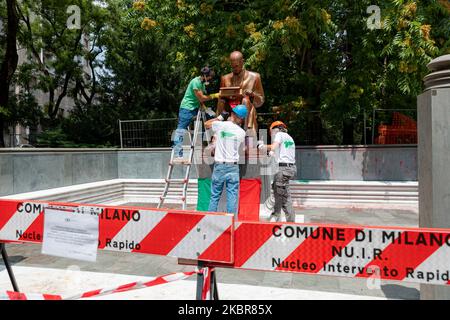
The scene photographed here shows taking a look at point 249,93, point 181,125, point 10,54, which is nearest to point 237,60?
point 249,93

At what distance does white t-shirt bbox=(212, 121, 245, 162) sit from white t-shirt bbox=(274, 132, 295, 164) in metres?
1.18

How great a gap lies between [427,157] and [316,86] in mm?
9292

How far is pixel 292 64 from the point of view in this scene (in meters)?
13.8

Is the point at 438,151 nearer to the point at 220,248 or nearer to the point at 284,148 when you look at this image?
the point at 220,248

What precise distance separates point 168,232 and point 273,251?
0.83 meters

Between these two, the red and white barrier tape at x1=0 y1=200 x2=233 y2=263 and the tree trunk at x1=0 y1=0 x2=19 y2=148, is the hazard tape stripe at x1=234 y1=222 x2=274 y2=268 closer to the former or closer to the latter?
the red and white barrier tape at x1=0 y1=200 x2=233 y2=263

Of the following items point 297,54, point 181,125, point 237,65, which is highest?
point 297,54

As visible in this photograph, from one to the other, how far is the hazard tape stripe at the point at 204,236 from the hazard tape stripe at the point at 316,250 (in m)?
0.53

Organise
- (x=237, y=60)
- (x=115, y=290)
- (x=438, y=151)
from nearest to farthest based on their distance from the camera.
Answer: (x=115, y=290), (x=438, y=151), (x=237, y=60)

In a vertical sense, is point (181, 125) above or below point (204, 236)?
above

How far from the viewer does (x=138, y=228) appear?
2.82 meters

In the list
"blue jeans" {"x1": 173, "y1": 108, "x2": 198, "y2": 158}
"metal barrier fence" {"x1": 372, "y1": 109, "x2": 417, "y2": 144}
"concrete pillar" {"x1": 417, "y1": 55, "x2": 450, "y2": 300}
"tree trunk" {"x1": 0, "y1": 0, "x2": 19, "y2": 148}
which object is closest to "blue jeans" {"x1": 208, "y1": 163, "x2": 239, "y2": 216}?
"blue jeans" {"x1": 173, "y1": 108, "x2": 198, "y2": 158}

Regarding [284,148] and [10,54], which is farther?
[10,54]

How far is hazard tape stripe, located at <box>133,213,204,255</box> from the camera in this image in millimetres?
2693
